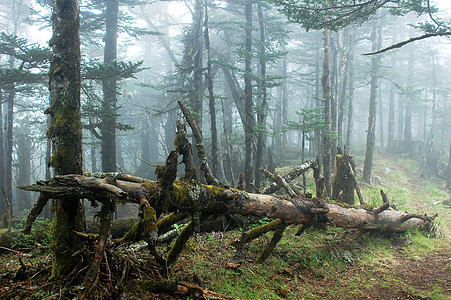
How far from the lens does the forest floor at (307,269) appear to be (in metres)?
3.94

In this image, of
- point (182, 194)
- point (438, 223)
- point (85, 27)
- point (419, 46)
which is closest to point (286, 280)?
point (182, 194)

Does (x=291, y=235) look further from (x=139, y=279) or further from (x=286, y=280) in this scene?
(x=139, y=279)

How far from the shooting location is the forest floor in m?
3.94

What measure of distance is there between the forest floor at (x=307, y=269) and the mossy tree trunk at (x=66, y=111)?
0.73 m

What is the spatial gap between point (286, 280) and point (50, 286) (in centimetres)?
397

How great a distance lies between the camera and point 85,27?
15.8 meters

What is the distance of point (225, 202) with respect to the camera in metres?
5.05

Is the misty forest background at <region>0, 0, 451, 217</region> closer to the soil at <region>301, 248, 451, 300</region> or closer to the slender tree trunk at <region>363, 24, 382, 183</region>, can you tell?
the slender tree trunk at <region>363, 24, 382, 183</region>

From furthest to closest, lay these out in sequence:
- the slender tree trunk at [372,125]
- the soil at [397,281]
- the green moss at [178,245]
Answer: the slender tree trunk at [372,125], the soil at [397,281], the green moss at [178,245]

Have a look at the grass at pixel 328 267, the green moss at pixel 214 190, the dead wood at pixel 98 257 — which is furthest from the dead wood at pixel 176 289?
the green moss at pixel 214 190

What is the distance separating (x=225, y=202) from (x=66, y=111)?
129 inches

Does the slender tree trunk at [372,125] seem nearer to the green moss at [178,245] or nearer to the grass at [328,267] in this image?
the grass at [328,267]

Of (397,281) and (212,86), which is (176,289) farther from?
(212,86)

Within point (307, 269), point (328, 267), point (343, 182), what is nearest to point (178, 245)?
point (307, 269)
